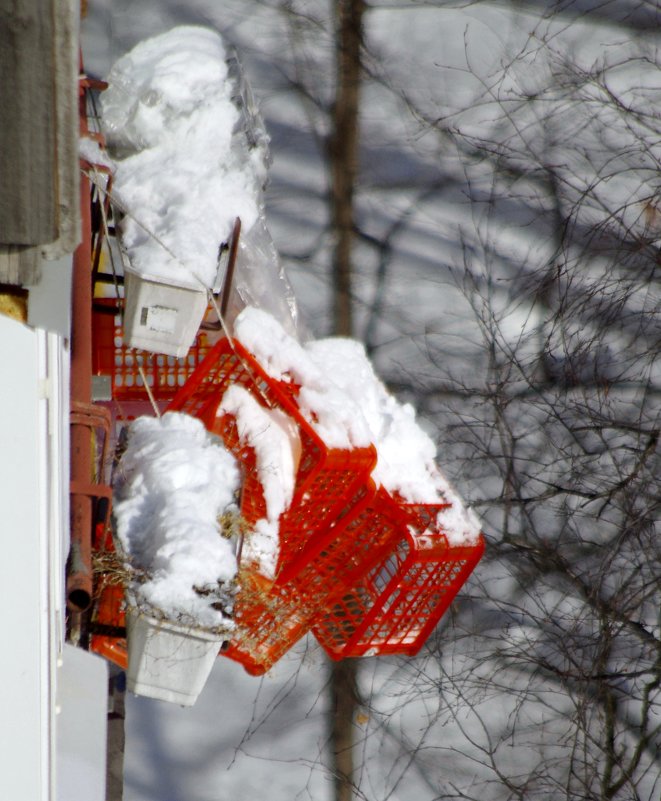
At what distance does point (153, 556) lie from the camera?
2570mm

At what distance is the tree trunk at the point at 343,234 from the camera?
5.35 meters

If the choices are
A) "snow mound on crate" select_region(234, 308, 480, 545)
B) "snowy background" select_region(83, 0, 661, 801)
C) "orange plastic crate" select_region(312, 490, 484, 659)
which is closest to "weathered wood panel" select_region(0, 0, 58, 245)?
"snow mound on crate" select_region(234, 308, 480, 545)

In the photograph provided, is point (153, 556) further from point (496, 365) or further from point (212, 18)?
point (212, 18)

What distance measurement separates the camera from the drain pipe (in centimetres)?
229

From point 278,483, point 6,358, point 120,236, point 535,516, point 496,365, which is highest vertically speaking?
point 496,365

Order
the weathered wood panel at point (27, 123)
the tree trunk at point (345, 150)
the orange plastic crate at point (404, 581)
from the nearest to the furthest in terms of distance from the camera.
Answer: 1. the weathered wood panel at point (27, 123)
2. the orange plastic crate at point (404, 581)
3. the tree trunk at point (345, 150)

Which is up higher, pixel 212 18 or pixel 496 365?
pixel 212 18

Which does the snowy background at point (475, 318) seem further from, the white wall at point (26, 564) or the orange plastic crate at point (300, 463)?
the white wall at point (26, 564)

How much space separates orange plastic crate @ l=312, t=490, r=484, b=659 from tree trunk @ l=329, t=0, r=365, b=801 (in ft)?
5.47

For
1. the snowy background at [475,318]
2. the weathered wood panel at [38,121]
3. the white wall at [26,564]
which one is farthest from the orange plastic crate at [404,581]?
the weathered wood panel at [38,121]

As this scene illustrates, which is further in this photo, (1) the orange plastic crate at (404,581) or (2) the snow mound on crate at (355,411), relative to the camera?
(1) the orange plastic crate at (404,581)

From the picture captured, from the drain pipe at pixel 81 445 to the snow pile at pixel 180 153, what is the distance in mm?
150

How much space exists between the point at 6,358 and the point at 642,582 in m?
3.88

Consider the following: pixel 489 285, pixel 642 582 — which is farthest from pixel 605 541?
pixel 489 285
